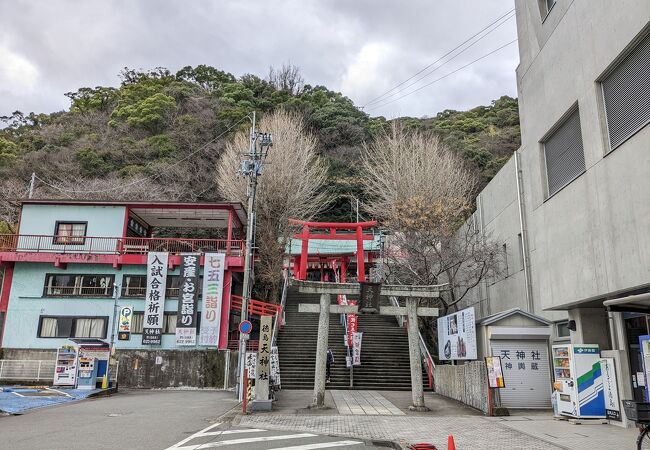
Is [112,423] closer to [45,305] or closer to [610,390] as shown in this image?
[610,390]

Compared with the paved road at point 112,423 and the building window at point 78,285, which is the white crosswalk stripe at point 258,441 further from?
the building window at point 78,285

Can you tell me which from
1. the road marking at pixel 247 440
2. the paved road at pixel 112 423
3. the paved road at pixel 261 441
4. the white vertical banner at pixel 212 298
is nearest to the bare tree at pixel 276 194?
the white vertical banner at pixel 212 298

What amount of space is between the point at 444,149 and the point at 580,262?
24495mm

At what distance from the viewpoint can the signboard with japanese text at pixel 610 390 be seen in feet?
35.6

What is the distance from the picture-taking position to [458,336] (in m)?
16.5

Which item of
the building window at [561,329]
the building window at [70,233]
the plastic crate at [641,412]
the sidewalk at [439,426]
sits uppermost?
the building window at [70,233]

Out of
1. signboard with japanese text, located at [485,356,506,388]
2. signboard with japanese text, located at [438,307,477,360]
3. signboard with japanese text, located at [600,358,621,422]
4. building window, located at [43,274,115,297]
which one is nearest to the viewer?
signboard with japanese text, located at [600,358,621,422]

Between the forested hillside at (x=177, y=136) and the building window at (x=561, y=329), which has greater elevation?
the forested hillside at (x=177, y=136)

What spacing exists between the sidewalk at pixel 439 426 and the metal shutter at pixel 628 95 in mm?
5937

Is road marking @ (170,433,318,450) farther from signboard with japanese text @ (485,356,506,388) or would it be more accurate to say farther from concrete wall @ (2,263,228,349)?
concrete wall @ (2,263,228,349)

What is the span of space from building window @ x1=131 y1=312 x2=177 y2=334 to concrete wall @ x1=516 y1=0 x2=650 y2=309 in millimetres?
19311

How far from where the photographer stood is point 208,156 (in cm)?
4469

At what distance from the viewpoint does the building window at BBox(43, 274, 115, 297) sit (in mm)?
26422

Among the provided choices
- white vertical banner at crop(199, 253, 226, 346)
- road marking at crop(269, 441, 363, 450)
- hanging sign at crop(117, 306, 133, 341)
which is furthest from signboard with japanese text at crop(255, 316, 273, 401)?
hanging sign at crop(117, 306, 133, 341)
